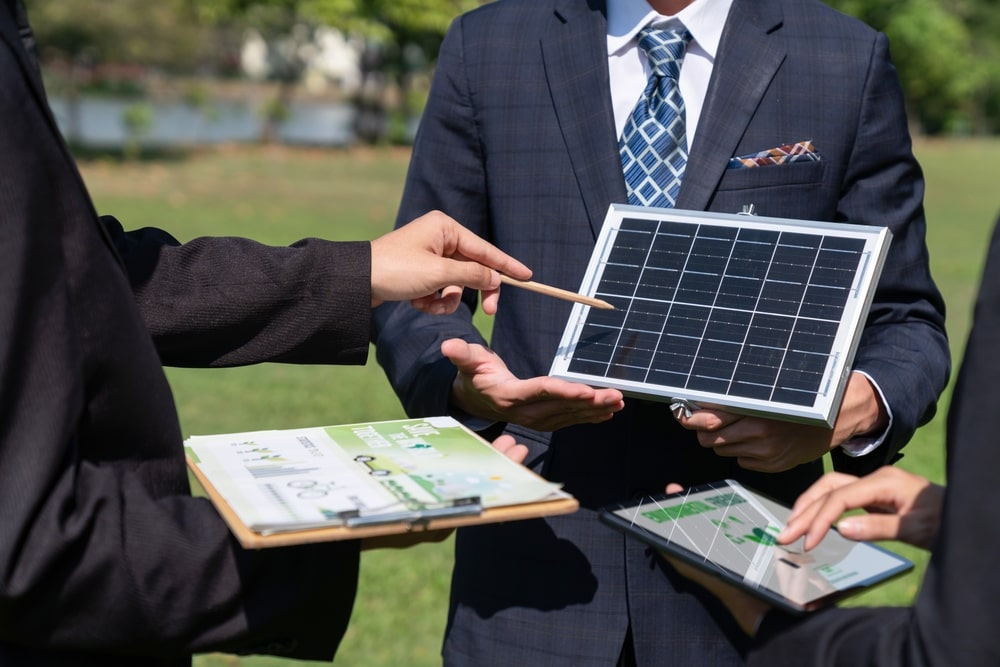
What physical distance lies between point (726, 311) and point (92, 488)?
128 cm

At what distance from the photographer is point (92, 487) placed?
5.99ft

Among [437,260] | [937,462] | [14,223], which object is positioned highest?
[14,223]

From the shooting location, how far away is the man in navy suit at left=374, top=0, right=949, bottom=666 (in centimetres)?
270

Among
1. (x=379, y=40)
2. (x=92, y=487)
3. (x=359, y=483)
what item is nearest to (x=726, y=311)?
(x=359, y=483)

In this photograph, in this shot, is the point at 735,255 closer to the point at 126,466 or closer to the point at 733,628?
the point at 733,628

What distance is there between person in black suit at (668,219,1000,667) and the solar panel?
0.44m

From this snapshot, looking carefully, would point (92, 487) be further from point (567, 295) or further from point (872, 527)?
point (872, 527)

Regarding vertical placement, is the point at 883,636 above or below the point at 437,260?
below

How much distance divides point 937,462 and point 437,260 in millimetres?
6446

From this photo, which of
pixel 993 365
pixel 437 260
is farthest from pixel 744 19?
pixel 993 365

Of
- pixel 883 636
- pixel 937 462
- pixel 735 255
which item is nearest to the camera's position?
pixel 883 636

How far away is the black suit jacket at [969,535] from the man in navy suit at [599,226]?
1017 millimetres

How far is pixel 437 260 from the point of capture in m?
2.54

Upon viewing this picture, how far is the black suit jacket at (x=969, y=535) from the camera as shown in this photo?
148cm
